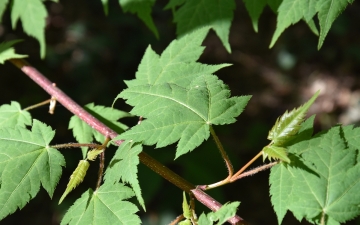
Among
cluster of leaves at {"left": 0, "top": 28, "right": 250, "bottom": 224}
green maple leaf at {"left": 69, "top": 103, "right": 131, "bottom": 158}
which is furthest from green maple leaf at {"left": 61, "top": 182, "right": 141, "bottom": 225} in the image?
green maple leaf at {"left": 69, "top": 103, "right": 131, "bottom": 158}

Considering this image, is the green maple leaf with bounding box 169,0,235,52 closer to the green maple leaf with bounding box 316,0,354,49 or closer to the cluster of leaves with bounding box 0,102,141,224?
the green maple leaf with bounding box 316,0,354,49

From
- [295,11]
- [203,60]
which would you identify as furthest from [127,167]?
[203,60]

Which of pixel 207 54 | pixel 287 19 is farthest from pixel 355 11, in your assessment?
pixel 287 19

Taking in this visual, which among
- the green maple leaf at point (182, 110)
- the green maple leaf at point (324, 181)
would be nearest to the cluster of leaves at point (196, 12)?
the green maple leaf at point (182, 110)

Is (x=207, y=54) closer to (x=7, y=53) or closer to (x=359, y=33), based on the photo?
(x=359, y=33)

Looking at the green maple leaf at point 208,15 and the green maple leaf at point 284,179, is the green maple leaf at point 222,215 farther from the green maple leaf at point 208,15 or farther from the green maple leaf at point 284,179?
the green maple leaf at point 208,15

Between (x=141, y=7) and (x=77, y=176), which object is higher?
(x=141, y=7)

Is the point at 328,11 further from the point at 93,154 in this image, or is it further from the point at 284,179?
the point at 93,154
